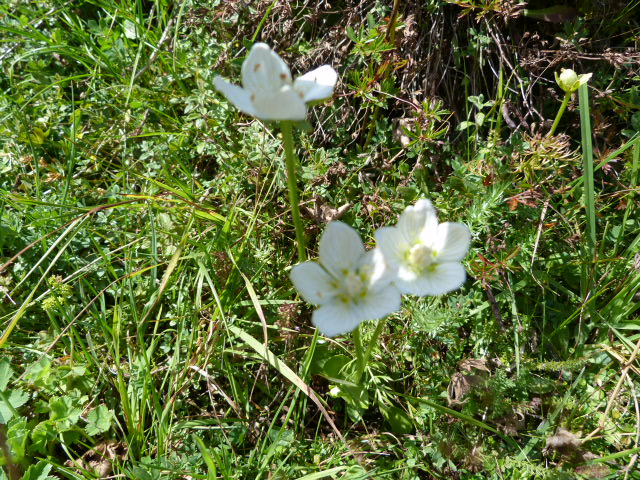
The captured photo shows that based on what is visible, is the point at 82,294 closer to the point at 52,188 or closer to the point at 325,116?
the point at 52,188

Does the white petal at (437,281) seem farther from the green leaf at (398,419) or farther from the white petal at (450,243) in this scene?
the green leaf at (398,419)

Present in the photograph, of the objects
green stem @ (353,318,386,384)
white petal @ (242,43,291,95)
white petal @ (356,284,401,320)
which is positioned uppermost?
white petal @ (242,43,291,95)

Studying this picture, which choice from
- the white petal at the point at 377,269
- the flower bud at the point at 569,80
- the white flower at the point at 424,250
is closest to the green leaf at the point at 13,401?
the white petal at the point at 377,269

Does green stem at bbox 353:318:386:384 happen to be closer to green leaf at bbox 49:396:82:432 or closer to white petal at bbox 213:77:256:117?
white petal at bbox 213:77:256:117

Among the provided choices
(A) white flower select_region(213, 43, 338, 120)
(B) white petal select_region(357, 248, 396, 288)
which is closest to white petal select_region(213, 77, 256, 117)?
(A) white flower select_region(213, 43, 338, 120)

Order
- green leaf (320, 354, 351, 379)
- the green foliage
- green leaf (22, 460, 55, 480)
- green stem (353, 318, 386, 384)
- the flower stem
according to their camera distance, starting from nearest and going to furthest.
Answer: the flower stem < green stem (353, 318, 386, 384) < green leaf (22, 460, 55, 480) < the green foliage < green leaf (320, 354, 351, 379)

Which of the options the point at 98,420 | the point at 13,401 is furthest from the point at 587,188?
the point at 13,401
